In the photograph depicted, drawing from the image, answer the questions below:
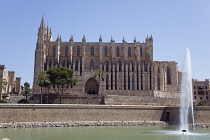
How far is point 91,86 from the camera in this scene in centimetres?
6462

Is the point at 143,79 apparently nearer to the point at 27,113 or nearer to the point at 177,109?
the point at 177,109

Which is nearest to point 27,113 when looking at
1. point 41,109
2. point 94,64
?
point 41,109

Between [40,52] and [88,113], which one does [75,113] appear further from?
[40,52]

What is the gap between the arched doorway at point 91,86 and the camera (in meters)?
64.1

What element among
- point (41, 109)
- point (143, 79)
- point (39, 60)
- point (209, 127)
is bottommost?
point (209, 127)

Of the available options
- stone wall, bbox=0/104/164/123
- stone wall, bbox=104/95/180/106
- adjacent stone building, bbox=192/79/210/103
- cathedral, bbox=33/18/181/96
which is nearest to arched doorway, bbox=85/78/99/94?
cathedral, bbox=33/18/181/96

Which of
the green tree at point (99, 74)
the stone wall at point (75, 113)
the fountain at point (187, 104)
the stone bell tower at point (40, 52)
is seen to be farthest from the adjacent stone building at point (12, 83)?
the fountain at point (187, 104)

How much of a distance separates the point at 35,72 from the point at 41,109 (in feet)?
76.6

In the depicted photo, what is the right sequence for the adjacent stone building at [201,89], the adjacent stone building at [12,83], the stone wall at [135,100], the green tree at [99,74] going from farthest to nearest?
1. the adjacent stone building at [201,89]
2. the adjacent stone building at [12,83]
3. the green tree at [99,74]
4. the stone wall at [135,100]

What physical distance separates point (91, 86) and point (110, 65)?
6.52m

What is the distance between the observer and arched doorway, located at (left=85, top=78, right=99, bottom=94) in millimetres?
64062

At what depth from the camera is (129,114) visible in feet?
145

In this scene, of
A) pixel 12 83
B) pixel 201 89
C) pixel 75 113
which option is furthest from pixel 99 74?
pixel 201 89

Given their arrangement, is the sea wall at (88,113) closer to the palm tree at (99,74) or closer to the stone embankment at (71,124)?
the stone embankment at (71,124)
